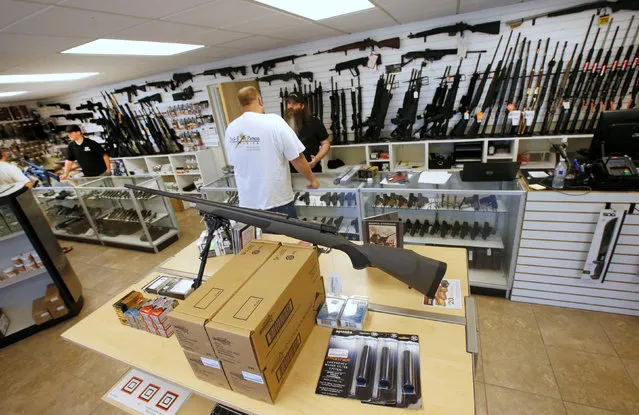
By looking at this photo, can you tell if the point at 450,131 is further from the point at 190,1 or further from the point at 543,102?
the point at 190,1

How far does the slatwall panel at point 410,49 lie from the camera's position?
3352mm

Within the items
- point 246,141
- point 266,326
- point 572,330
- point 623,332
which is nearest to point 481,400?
point 572,330

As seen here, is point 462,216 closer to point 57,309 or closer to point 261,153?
point 261,153

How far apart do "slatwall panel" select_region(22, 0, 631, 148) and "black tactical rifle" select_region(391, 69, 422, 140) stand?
119 mm

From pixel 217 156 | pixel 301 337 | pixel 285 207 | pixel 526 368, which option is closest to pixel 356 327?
pixel 301 337

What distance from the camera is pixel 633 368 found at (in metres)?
Result: 1.83

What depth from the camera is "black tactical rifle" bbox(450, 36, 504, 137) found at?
364cm

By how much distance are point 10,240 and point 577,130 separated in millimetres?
6104

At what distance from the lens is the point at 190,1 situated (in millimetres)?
1976

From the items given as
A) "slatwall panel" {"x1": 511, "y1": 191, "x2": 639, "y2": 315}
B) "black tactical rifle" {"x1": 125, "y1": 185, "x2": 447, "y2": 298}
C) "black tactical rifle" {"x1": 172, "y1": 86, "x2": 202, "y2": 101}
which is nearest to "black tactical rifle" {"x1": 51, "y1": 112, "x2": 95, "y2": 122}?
"black tactical rifle" {"x1": 172, "y1": 86, "x2": 202, "y2": 101}

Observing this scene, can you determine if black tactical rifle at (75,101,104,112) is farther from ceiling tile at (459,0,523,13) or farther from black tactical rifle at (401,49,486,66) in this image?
ceiling tile at (459,0,523,13)

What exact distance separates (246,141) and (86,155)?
3866 millimetres

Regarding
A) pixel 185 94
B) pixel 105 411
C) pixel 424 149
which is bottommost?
pixel 105 411

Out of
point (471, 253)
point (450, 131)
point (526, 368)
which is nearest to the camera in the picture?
point (526, 368)
